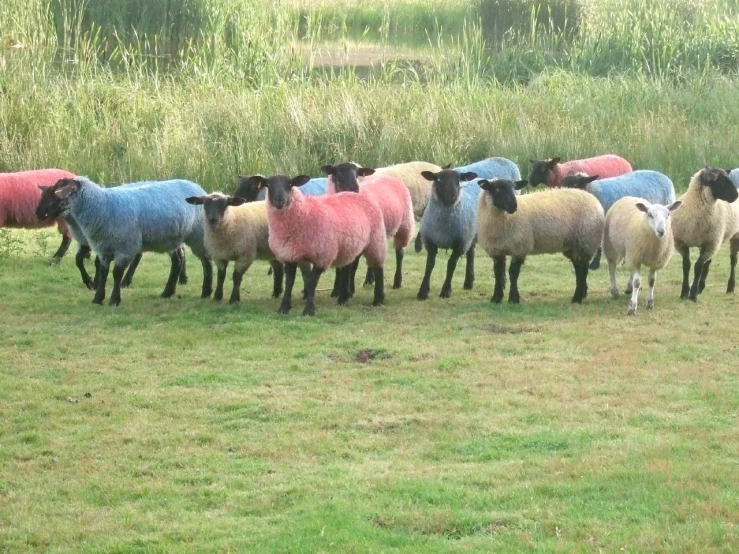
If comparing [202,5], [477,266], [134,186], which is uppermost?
[202,5]

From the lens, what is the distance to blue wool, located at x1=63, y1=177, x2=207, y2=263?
12.4 m

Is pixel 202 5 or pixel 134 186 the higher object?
pixel 202 5

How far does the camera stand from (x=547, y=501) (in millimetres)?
6773

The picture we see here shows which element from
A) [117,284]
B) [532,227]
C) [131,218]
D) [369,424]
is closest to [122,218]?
[131,218]

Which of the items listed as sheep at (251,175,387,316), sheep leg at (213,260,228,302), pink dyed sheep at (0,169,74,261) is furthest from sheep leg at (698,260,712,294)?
pink dyed sheep at (0,169,74,261)

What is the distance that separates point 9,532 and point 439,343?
515cm

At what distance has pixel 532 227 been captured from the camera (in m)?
12.6

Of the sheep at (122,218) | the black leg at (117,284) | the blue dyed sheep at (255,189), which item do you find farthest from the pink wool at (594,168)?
the black leg at (117,284)

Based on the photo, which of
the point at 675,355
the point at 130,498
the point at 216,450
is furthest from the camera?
the point at 675,355

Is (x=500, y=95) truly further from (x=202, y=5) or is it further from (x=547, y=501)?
(x=547, y=501)

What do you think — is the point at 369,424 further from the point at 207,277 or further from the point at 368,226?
the point at 207,277

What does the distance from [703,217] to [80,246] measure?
274 inches

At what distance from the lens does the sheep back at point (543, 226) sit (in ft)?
41.3

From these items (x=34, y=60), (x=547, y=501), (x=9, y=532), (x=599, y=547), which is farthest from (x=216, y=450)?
(x=34, y=60)
